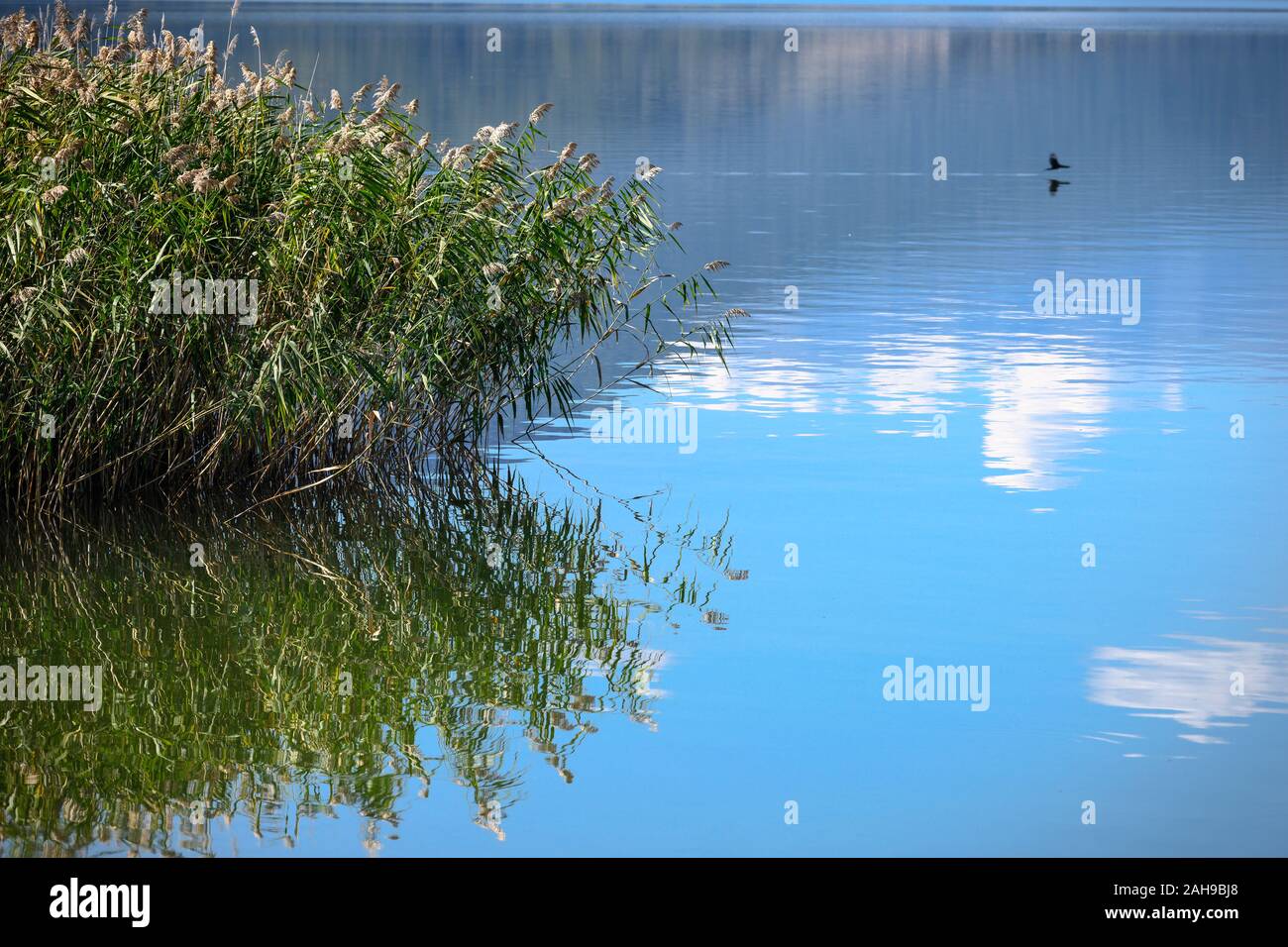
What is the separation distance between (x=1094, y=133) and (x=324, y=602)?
133 ft

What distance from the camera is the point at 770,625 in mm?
9156

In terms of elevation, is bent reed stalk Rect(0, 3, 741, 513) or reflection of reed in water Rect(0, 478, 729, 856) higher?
bent reed stalk Rect(0, 3, 741, 513)

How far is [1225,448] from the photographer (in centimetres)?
1287

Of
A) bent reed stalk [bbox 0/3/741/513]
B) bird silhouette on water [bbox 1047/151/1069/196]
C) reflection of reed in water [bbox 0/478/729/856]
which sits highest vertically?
bird silhouette on water [bbox 1047/151/1069/196]

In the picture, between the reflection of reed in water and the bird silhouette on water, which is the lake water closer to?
the reflection of reed in water

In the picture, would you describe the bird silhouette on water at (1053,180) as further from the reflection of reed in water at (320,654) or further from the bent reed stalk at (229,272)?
the reflection of reed in water at (320,654)

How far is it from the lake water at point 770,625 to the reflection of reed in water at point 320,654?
25 mm

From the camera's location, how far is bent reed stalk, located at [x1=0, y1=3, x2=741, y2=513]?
1025 cm

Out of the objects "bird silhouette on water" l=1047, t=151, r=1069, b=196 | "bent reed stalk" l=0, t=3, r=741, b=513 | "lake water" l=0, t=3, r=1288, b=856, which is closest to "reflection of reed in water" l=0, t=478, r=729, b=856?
"lake water" l=0, t=3, r=1288, b=856

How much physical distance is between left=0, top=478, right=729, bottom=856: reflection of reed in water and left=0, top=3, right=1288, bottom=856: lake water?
0.03 m

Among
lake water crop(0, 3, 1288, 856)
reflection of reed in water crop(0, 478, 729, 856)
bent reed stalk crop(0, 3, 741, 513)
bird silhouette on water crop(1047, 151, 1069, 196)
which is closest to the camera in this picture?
lake water crop(0, 3, 1288, 856)
